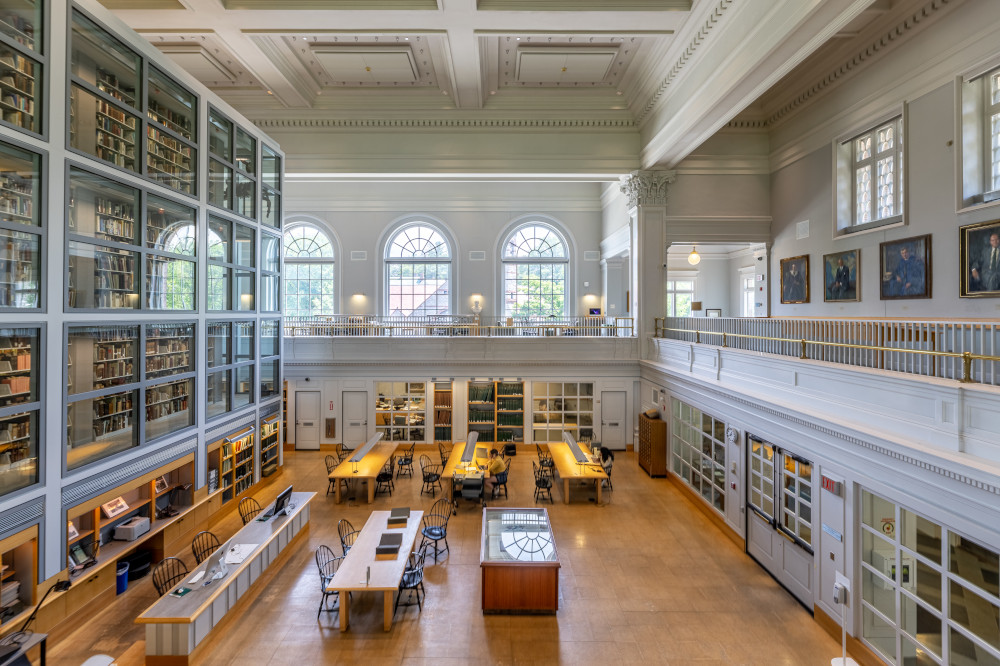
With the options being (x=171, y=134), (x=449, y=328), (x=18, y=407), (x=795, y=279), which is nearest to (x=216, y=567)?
(x=18, y=407)

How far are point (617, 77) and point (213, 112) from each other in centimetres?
1000

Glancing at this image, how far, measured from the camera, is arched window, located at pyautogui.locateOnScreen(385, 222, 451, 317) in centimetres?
1995

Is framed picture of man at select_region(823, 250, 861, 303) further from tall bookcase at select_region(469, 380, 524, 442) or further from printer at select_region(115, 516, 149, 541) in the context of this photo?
printer at select_region(115, 516, 149, 541)

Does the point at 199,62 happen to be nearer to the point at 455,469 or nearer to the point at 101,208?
the point at 101,208

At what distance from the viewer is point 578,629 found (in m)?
6.30

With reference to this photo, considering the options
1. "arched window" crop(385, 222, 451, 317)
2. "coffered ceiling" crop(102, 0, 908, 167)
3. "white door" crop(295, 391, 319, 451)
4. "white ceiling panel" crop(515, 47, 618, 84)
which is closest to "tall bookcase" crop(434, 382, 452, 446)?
"white door" crop(295, 391, 319, 451)

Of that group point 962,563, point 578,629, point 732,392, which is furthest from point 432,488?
point 962,563

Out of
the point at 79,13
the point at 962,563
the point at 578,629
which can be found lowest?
the point at 578,629

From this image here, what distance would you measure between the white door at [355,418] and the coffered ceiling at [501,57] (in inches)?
324

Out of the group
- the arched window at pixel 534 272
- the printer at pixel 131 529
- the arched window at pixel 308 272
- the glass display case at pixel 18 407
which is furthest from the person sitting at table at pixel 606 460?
the arched window at pixel 308 272

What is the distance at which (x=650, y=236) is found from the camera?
13805 mm

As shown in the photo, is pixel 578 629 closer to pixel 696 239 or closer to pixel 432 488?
pixel 432 488

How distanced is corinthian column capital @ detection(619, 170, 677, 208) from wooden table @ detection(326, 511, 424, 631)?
10.9 metres

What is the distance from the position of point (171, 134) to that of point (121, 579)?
24.0ft
